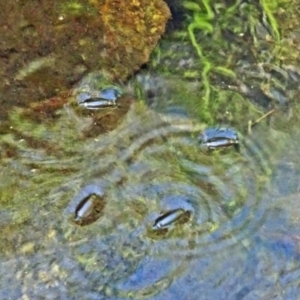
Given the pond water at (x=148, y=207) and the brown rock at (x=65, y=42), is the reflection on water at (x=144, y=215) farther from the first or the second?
the brown rock at (x=65, y=42)

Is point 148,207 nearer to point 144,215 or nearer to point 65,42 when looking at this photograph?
point 144,215

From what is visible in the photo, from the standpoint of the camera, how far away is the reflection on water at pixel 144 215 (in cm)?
183

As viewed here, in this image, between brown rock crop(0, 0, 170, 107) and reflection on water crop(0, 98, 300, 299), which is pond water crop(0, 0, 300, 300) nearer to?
reflection on water crop(0, 98, 300, 299)

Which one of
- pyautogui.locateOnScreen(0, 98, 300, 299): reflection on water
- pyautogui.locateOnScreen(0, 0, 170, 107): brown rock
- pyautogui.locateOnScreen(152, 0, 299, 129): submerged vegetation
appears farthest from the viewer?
pyautogui.locateOnScreen(152, 0, 299, 129): submerged vegetation

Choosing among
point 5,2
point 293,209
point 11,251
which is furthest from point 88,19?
point 293,209

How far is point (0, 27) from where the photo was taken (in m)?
1.99

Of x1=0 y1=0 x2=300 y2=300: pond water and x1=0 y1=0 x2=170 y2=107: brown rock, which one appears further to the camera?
x1=0 y1=0 x2=170 y2=107: brown rock

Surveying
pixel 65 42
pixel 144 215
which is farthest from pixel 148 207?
pixel 65 42

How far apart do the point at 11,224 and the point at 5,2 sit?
2.46ft

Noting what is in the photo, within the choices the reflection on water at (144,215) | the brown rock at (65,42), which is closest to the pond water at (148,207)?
the reflection on water at (144,215)

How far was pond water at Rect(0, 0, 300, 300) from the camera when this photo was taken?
6.01 feet

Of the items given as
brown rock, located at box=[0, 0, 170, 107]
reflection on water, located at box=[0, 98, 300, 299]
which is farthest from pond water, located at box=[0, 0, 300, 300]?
brown rock, located at box=[0, 0, 170, 107]

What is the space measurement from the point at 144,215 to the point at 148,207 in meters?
0.03

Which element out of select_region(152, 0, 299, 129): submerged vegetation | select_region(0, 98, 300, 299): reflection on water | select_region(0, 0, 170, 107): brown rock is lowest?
select_region(0, 98, 300, 299): reflection on water
